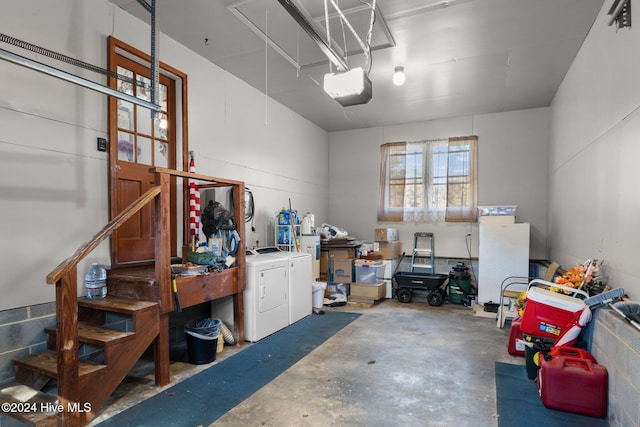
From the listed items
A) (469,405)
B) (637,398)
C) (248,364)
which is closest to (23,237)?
(248,364)

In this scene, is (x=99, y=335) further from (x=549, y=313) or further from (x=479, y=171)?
(x=479, y=171)

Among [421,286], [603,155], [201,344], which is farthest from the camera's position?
[421,286]

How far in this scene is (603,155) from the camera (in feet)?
9.97

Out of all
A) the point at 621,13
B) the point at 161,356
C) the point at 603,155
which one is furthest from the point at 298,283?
the point at 621,13

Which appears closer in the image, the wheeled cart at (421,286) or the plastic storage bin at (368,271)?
the wheeled cart at (421,286)

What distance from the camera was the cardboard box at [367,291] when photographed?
18.5 ft

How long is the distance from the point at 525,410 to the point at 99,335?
3.09m

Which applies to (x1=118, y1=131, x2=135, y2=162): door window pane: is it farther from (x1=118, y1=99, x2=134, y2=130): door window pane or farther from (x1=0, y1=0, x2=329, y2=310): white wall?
(x1=0, y1=0, x2=329, y2=310): white wall

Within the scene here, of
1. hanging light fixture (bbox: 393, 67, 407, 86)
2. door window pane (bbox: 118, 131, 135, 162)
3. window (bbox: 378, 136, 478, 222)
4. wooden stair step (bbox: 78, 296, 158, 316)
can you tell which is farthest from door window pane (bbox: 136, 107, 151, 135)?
window (bbox: 378, 136, 478, 222)

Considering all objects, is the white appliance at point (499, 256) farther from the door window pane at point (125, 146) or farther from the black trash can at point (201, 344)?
the door window pane at point (125, 146)

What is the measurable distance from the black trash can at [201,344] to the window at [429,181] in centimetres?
434

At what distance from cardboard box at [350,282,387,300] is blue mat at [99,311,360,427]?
1.58 metres

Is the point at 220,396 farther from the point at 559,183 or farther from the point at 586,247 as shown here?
the point at 559,183

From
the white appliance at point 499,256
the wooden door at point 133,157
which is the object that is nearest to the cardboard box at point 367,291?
the white appliance at point 499,256
